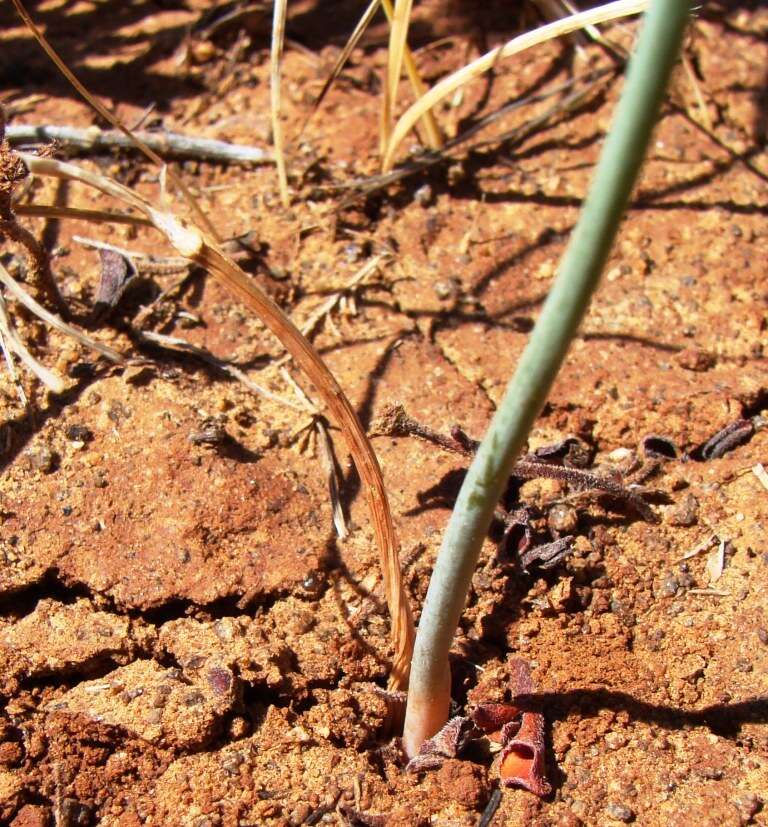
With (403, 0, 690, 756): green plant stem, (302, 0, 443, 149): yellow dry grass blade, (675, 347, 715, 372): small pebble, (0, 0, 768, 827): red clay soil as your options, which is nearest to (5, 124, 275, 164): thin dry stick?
(0, 0, 768, 827): red clay soil

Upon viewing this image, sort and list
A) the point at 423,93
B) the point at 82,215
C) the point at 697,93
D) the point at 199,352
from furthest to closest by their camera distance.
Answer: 1. the point at 697,93
2. the point at 423,93
3. the point at 199,352
4. the point at 82,215

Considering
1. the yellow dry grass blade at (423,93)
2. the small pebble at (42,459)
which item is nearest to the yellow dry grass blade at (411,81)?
the yellow dry grass blade at (423,93)

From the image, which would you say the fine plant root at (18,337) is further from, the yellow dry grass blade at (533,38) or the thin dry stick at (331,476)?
the yellow dry grass blade at (533,38)

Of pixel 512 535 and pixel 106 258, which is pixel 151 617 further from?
pixel 106 258

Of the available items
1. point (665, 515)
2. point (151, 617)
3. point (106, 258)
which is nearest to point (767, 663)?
point (665, 515)

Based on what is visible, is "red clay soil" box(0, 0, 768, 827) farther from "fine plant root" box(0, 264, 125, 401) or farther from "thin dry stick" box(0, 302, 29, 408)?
"fine plant root" box(0, 264, 125, 401)

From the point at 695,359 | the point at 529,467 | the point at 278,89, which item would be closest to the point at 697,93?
the point at 695,359

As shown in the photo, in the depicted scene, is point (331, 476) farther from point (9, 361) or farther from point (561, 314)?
point (561, 314)
